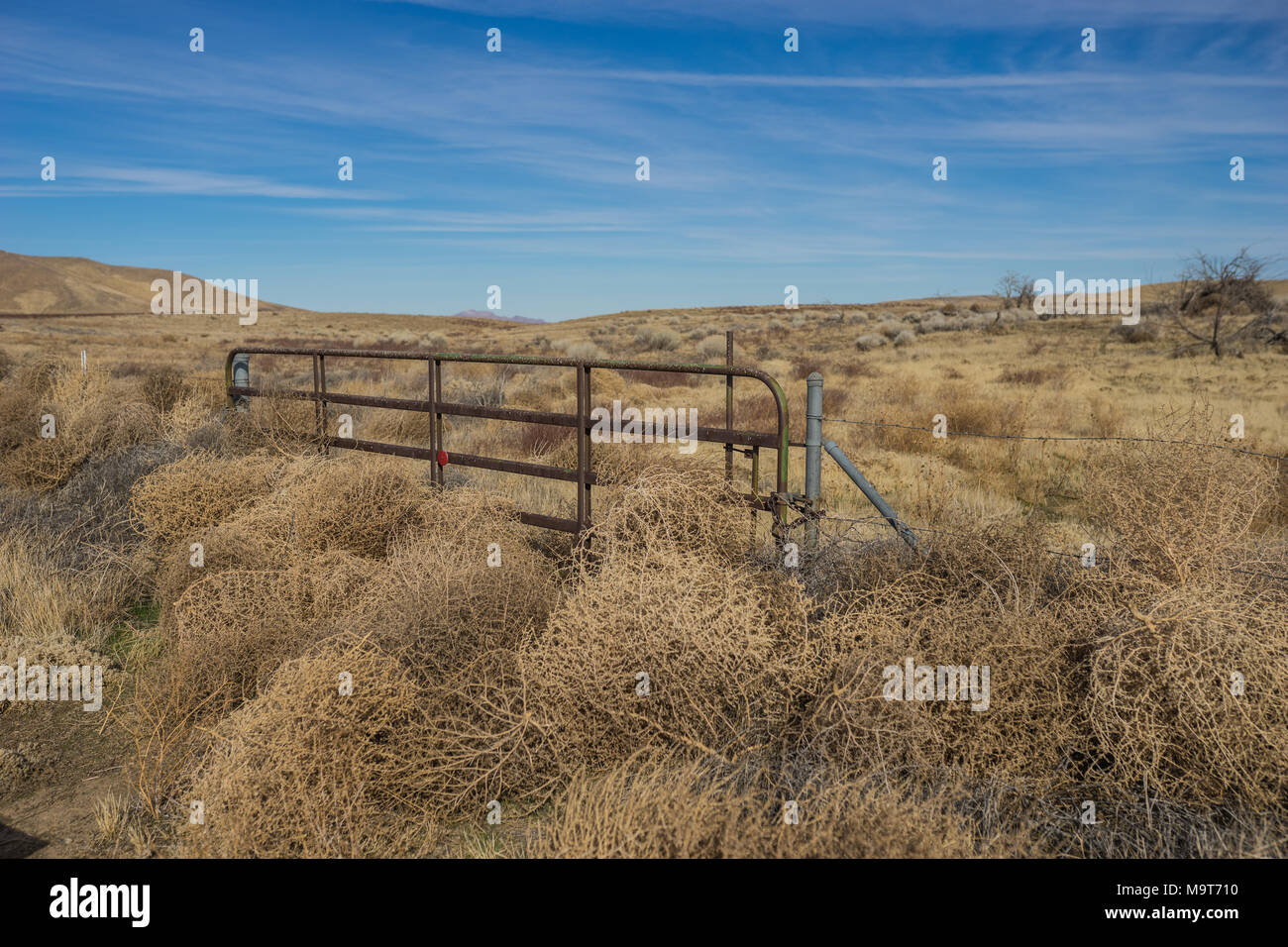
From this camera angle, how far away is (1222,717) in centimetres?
284

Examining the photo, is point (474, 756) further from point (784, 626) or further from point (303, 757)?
point (784, 626)

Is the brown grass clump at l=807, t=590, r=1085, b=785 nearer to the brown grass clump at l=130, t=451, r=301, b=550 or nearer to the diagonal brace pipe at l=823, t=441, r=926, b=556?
the diagonal brace pipe at l=823, t=441, r=926, b=556

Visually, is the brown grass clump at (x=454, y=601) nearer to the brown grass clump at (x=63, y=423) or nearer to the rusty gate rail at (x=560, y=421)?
the rusty gate rail at (x=560, y=421)

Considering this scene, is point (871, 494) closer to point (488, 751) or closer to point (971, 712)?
point (971, 712)

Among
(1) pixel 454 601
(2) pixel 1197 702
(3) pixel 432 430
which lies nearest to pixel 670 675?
(1) pixel 454 601

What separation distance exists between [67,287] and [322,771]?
168 m

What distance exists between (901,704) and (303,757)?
2.14 metres

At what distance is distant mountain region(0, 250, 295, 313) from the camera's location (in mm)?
130375

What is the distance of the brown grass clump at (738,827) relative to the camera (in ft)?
7.72

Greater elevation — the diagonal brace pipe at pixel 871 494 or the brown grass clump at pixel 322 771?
the diagonal brace pipe at pixel 871 494

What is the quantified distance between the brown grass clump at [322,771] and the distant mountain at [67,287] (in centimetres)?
13854

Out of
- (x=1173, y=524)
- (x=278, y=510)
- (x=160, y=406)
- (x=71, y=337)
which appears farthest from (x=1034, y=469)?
(x=71, y=337)

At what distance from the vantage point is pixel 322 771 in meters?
2.98

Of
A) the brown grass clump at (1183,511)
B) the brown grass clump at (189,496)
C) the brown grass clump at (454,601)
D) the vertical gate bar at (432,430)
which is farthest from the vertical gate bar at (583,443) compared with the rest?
the brown grass clump at (1183,511)
